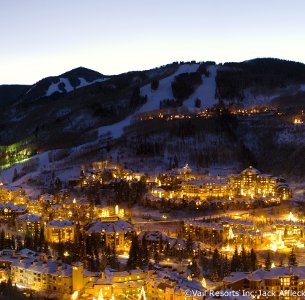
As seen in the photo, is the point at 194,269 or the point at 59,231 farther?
the point at 59,231

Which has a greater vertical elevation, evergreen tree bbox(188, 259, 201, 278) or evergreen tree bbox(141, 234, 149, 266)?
evergreen tree bbox(141, 234, 149, 266)

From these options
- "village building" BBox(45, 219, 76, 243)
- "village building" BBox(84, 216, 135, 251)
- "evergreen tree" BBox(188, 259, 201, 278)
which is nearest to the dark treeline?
"village building" BBox(84, 216, 135, 251)

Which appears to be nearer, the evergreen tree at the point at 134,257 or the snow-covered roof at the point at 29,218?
the evergreen tree at the point at 134,257

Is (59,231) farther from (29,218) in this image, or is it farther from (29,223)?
(29,218)

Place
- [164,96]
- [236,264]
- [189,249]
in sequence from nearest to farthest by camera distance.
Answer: [236,264] → [189,249] → [164,96]

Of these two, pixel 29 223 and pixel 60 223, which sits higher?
pixel 60 223

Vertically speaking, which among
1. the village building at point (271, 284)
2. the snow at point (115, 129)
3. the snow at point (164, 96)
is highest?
the snow at point (164, 96)

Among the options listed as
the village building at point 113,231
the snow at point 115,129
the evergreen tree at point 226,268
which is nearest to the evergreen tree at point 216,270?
the evergreen tree at point 226,268

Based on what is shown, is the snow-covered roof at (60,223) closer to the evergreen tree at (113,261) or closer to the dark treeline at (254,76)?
the evergreen tree at (113,261)

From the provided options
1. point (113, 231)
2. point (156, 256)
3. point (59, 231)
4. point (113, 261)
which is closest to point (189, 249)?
point (156, 256)

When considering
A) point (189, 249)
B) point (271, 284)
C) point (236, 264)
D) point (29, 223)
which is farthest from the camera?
point (29, 223)

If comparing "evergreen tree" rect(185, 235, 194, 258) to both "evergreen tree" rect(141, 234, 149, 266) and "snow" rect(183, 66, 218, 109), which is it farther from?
"snow" rect(183, 66, 218, 109)

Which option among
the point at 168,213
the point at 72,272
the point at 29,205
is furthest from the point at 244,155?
the point at 72,272
